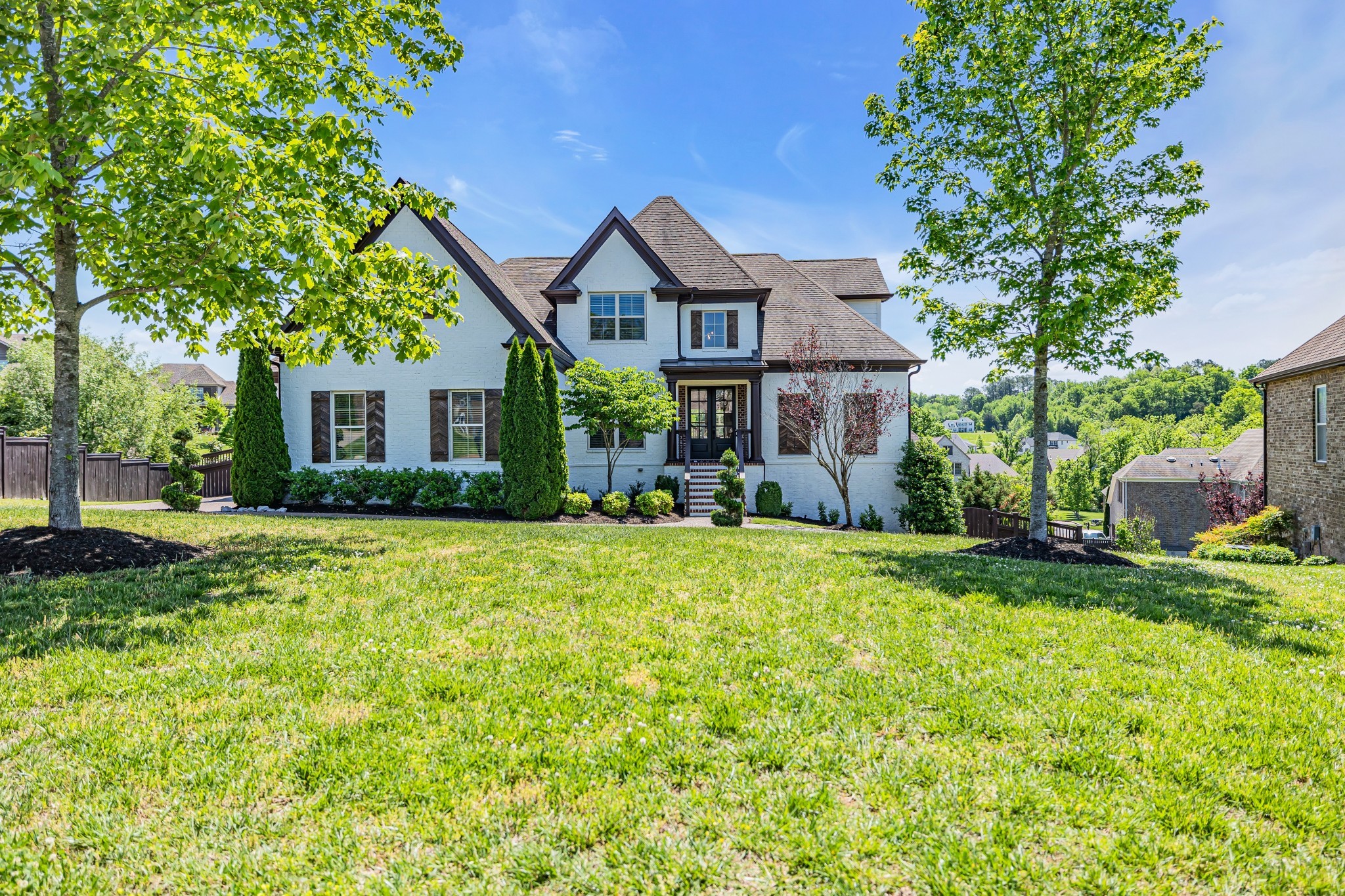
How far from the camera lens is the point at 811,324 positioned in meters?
20.4

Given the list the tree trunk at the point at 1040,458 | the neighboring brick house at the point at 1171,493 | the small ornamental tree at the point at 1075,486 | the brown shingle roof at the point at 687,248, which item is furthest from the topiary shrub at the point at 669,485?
the small ornamental tree at the point at 1075,486

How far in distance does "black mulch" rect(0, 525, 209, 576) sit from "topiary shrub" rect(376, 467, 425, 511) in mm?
Result: 7322

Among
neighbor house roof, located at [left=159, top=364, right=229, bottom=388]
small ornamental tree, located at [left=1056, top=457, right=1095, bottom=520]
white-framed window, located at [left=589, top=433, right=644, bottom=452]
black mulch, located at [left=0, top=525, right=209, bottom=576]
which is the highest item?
neighbor house roof, located at [left=159, top=364, right=229, bottom=388]

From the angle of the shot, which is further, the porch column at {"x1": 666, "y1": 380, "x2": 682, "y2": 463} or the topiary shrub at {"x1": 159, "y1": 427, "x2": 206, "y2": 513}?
the porch column at {"x1": 666, "y1": 380, "x2": 682, "y2": 463}

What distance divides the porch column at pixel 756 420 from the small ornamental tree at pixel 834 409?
70cm

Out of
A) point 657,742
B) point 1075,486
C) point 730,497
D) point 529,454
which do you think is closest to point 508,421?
point 529,454

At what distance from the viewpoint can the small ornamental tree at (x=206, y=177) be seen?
627cm

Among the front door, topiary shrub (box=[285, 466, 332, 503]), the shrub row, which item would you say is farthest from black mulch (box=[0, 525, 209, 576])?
the front door

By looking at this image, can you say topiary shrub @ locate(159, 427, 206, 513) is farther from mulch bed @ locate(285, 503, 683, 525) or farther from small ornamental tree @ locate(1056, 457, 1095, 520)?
small ornamental tree @ locate(1056, 457, 1095, 520)

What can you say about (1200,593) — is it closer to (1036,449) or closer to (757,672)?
(1036,449)

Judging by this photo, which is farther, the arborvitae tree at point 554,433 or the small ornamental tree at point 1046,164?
the arborvitae tree at point 554,433

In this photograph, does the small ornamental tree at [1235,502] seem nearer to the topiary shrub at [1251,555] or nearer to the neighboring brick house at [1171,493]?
the topiary shrub at [1251,555]

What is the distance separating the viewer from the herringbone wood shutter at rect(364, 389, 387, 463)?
664 inches

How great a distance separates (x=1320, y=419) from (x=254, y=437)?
87.2 feet
